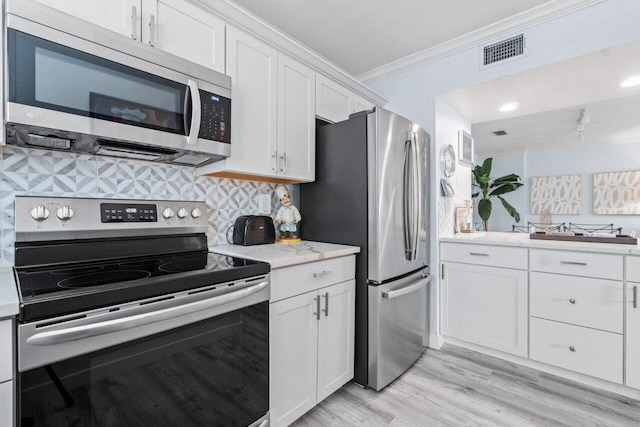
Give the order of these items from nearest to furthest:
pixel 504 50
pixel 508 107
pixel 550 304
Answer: pixel 550 304 < pixel 504 50 < pixel 508 107

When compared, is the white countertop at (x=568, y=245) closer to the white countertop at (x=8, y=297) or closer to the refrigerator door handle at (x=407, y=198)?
the refrigerator door handle at (x=407, y=198)

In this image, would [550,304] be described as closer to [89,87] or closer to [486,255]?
[486,255]

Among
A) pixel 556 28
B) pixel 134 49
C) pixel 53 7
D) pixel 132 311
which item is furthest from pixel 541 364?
pixel 53 7

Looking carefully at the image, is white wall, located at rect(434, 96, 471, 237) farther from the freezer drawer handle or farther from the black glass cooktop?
the black glass cooktop

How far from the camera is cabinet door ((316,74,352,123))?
2254 millimetres

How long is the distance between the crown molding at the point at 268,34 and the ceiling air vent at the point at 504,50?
40.6 inches

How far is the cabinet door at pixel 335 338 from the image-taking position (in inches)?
67.8

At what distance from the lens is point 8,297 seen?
0.82 meters

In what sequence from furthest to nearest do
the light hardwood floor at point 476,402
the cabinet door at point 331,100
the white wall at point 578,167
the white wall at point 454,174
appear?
the white wall at point 578,167, the white wall at point 454,174, the cabinet door at point 331,100, the light hardwood floor at point 476,402

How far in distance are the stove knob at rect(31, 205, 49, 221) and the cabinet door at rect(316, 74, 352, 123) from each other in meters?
1.68

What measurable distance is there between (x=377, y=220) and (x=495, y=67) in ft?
5.28

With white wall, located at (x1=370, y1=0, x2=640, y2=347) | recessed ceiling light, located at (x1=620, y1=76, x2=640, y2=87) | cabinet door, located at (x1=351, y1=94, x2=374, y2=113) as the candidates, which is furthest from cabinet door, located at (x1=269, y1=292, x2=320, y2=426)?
recessed ceiling light, located at (x1=620, y1=76, x2=640, y2=87)

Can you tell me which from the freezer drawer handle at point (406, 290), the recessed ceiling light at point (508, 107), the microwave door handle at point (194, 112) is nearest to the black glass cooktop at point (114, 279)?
the microwave door handle at point (194, 112)

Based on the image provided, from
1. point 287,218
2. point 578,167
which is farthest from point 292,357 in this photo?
point 578,167
